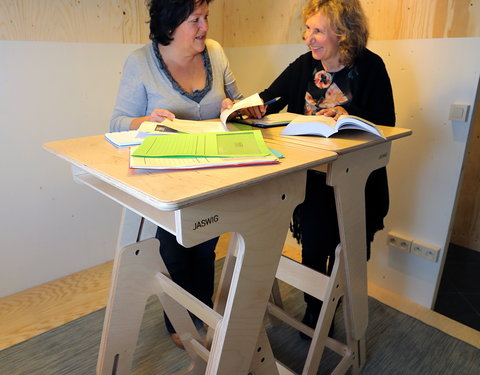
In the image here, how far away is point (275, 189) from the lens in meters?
0.89

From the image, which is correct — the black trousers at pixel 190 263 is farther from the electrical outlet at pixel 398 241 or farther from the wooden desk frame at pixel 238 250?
the electrical outlet at pixel 398 241

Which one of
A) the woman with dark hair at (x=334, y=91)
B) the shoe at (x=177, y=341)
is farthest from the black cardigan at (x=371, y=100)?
the shoe at (x=177, y=341)

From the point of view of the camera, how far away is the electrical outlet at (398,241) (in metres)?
1.92

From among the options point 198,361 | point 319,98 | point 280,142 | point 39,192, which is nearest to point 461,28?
point 319,98

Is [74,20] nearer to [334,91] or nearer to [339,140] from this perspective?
[334,91]

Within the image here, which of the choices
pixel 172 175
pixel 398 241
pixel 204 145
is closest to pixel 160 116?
pixel 204 145

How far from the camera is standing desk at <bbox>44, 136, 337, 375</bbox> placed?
0.74 metres

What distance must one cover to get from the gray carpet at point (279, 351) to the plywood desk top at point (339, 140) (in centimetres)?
97

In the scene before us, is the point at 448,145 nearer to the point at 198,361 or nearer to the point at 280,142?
the point at 280,142

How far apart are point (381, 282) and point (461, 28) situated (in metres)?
1.30

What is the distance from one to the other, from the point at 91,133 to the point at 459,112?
1779mm

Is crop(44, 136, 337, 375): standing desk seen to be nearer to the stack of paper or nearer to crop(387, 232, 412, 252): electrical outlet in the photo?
the stack of paper

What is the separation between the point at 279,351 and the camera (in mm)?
1658


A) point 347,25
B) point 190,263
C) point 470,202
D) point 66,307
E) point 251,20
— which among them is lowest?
point 66,307
